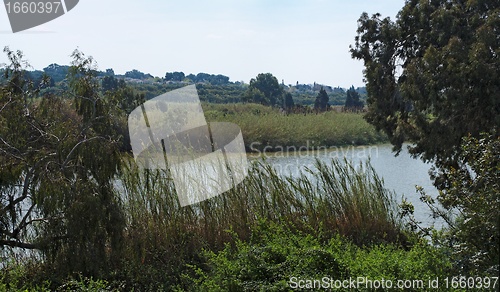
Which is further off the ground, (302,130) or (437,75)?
(437,75)

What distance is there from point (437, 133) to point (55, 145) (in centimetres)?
545

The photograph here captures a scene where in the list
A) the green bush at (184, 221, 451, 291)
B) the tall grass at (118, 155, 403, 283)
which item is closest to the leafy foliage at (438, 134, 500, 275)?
the green bush at (184, 221, 451, 291)

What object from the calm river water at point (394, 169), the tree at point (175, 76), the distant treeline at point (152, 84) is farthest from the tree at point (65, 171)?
the tree at point (175, 76)

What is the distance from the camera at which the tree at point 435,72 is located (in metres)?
7.99

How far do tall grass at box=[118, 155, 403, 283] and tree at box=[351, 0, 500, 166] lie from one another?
178 centimetres

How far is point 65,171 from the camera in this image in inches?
203

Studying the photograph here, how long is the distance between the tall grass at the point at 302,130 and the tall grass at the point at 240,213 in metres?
11.2

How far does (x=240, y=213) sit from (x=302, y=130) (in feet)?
49.6

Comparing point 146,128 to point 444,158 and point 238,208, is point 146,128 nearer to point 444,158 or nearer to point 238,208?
point 238,208

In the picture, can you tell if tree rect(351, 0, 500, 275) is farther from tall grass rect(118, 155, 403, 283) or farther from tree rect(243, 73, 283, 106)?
tree rect(243, 73, 283, 106)

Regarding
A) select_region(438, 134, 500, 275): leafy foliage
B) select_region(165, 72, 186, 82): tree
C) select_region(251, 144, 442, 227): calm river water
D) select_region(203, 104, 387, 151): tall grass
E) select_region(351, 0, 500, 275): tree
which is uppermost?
select_region(165, 72, 186, 82): tree

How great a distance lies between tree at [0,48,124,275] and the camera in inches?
198
